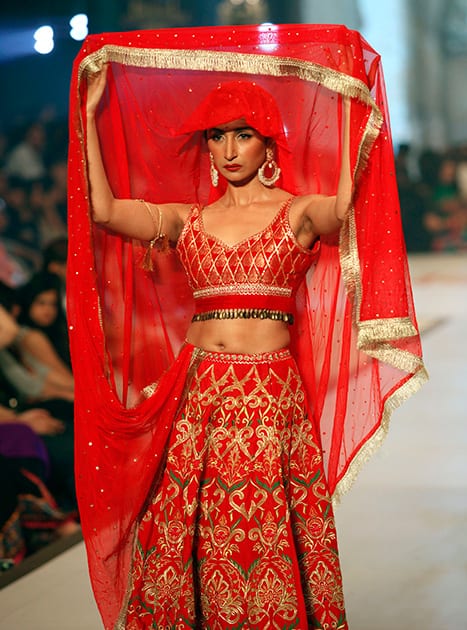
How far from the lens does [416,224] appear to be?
14047 millimetres

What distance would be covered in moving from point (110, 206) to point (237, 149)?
378 millimetres

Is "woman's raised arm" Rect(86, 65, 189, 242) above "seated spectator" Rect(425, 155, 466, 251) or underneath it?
above

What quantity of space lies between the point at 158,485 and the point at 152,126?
1013 mm

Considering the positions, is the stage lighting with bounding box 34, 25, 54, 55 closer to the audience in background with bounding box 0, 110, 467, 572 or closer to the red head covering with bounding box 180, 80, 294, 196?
the audience in background with bounding box 0, 110, 467, 572

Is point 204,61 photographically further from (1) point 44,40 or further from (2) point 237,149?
(1) point 44,40

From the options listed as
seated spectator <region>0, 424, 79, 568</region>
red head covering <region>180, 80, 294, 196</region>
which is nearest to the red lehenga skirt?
red head covering <region>180, 80, 294, 196</region>

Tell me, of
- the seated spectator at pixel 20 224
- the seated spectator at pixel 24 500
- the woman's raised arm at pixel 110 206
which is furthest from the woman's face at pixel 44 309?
the woman's raised arm at pixel 110 206

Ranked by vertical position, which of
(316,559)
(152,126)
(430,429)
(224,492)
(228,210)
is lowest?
(430,429)

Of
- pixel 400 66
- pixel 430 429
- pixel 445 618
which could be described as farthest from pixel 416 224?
pixel 445 618

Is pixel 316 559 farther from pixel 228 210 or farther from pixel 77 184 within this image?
pixel 77 184

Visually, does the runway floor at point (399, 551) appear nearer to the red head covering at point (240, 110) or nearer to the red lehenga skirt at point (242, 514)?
the red lehenga skirt at point (242, 514)

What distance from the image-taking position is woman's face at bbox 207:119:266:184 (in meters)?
2.96

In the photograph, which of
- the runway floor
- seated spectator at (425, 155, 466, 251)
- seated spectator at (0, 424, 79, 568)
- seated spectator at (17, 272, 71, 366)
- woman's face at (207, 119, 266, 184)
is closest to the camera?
woman's face at (207, 119, 266, 184)

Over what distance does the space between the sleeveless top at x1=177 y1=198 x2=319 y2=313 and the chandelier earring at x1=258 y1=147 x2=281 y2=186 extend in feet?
0.27
